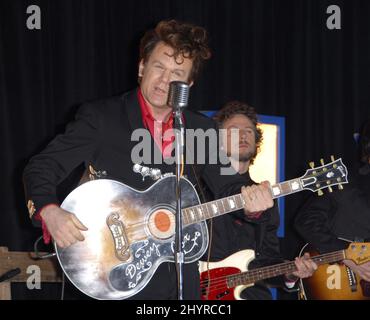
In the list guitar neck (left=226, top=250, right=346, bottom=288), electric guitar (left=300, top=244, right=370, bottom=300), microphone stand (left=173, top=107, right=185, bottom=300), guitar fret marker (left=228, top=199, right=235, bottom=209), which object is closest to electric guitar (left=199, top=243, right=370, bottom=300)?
guitar neck (left=226, top=250, right=346, bottom=288)

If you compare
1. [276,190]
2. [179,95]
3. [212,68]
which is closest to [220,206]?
[276,190]

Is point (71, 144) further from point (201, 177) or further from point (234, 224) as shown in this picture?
point (234, 224)

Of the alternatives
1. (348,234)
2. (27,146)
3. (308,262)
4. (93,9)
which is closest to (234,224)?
(308,262)

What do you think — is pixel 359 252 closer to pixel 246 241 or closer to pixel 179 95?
pixel 246 241

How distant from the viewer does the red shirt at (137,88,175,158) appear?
2526mm

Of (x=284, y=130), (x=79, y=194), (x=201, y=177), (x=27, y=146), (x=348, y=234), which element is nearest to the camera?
(x=79, y=194)

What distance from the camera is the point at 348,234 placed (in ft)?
12.6

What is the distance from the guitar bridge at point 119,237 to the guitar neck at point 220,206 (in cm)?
28

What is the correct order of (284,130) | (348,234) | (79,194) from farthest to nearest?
(284,130) → (348,234) → (79,194)

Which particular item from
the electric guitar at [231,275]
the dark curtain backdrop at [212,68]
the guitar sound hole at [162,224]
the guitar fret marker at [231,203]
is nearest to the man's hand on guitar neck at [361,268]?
the electric guitar at [231,275]

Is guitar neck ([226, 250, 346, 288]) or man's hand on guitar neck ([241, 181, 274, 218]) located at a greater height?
man's hand on guitar neck ([241, 181, 274, 218])

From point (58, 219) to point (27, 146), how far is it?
2339 millimetres

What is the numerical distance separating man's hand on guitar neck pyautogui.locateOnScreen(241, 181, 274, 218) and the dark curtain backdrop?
7.24 feet

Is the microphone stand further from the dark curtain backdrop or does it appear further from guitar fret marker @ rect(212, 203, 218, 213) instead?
the dark curtain backdrop
